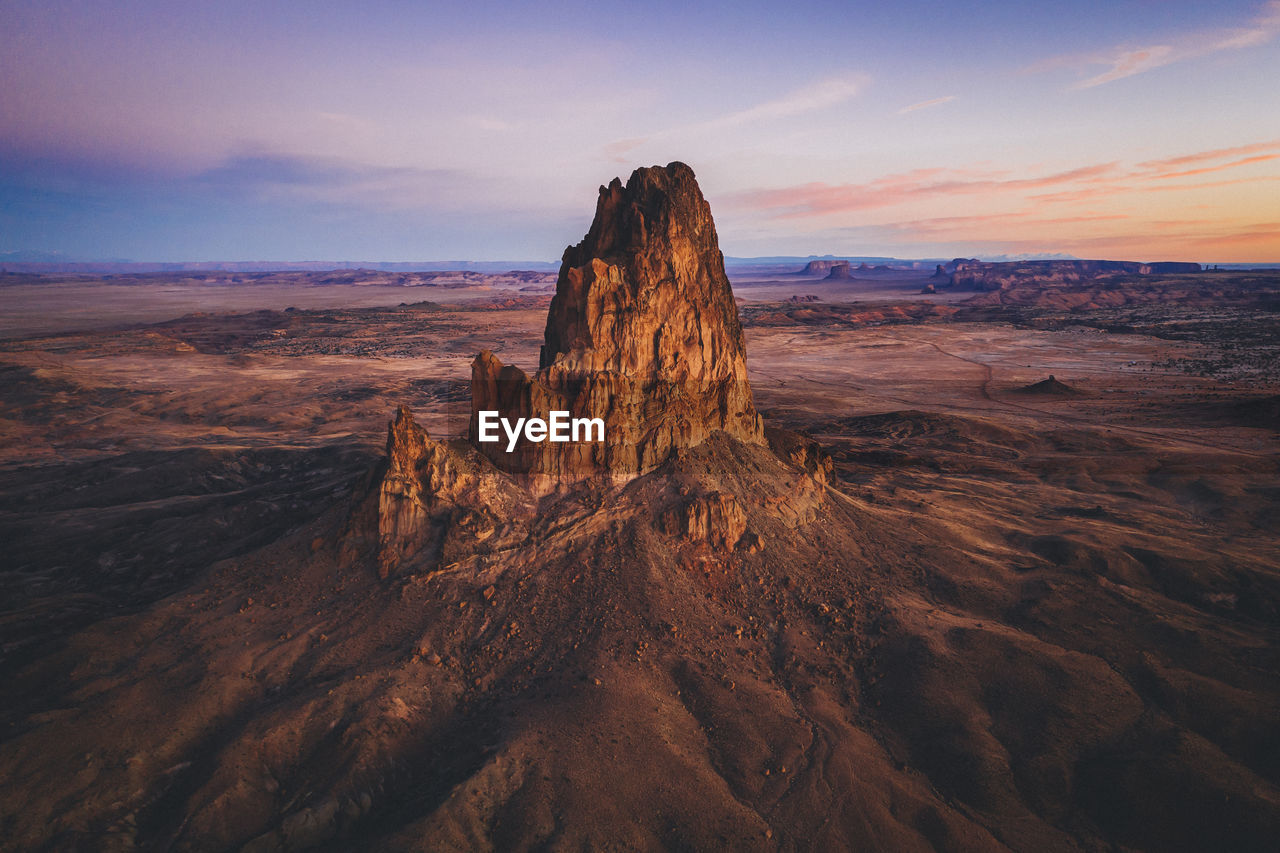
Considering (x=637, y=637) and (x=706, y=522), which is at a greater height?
(x=706, y=522)

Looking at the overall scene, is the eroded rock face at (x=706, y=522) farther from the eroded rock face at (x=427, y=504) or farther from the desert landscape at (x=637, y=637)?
the eroded rock face at (x=427, y=504)

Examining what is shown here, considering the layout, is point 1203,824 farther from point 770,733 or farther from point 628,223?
point 628,223

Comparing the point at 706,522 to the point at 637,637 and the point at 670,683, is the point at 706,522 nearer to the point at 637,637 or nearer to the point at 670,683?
the point at 637,637

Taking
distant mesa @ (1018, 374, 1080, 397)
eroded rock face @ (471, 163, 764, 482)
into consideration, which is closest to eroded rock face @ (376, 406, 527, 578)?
eroded rock face @ (471, 163, 764, 482)

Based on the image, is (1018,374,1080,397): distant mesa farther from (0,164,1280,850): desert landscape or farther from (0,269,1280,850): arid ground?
(0,269,1280,850): arid ground

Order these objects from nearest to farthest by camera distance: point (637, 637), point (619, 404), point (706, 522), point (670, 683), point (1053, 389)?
point (670, 683), point (637, 637), point (706, 522), point (619, 404), point (1053, 389)

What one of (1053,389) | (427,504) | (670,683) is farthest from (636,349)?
(1053,389)

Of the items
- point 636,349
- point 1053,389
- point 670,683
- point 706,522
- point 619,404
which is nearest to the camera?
point 670,683
